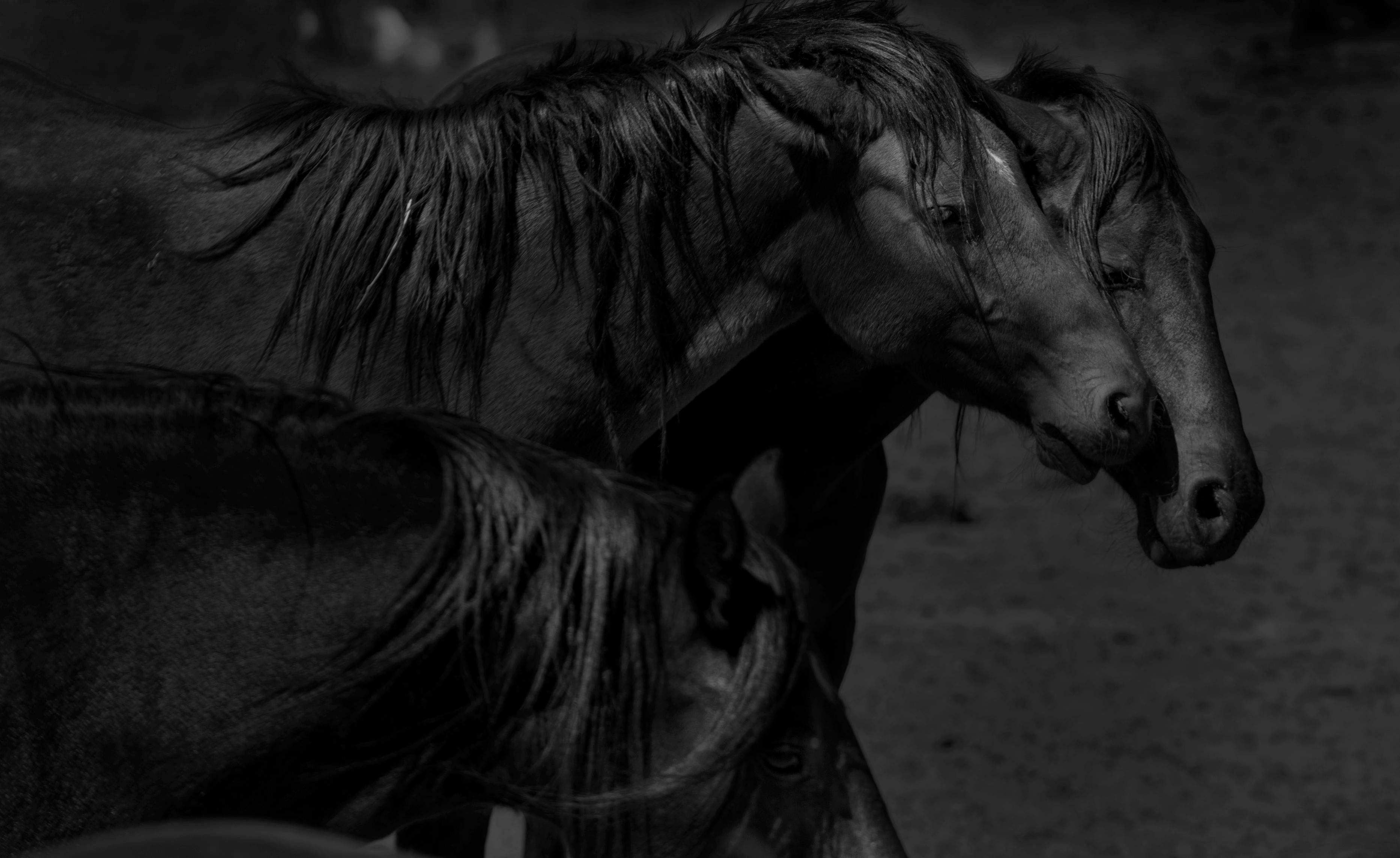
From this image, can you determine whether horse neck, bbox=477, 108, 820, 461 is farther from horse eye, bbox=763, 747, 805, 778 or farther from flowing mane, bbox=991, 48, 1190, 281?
horse eye, bbox=763, 747, 805, 778

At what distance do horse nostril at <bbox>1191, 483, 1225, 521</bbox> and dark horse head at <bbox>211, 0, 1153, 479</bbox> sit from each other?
28 centimetres

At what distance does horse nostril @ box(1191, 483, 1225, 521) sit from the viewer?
8.67 feet

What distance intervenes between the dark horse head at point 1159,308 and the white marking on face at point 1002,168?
0.65ft

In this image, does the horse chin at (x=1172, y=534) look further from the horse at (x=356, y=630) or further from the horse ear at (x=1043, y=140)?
the horse at (x=356, y=630)

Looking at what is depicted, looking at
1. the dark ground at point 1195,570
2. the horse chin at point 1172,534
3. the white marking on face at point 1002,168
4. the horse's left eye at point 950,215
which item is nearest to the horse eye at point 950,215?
the horse's left eye at point 950,215

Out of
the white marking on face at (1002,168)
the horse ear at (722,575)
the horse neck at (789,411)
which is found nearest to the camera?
the horse ear at (722,575)

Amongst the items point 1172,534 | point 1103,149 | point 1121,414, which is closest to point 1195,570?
point 1172,534

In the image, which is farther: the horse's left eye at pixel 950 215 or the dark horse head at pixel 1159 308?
the dark horse head at pixel 1159 308

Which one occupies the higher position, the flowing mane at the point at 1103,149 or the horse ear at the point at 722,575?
the flowing mane at the point at 1103,149

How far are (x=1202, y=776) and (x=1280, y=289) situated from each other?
12.3 ft

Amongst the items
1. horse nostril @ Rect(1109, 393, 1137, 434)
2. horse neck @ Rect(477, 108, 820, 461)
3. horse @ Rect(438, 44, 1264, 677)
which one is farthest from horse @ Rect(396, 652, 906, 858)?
horse @ Rect(438, 44, 1264, 677)

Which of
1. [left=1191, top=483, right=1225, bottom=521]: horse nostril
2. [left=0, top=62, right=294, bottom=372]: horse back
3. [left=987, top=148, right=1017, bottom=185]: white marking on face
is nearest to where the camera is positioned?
[left=0, top=62, right=294, bottom=372]: horse back

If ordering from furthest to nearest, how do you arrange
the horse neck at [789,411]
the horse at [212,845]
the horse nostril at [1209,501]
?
the horse neck at [789,411] → the horse nostril at [1209,501] → the horse at [212,845]

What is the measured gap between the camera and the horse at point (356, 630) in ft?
4.51
